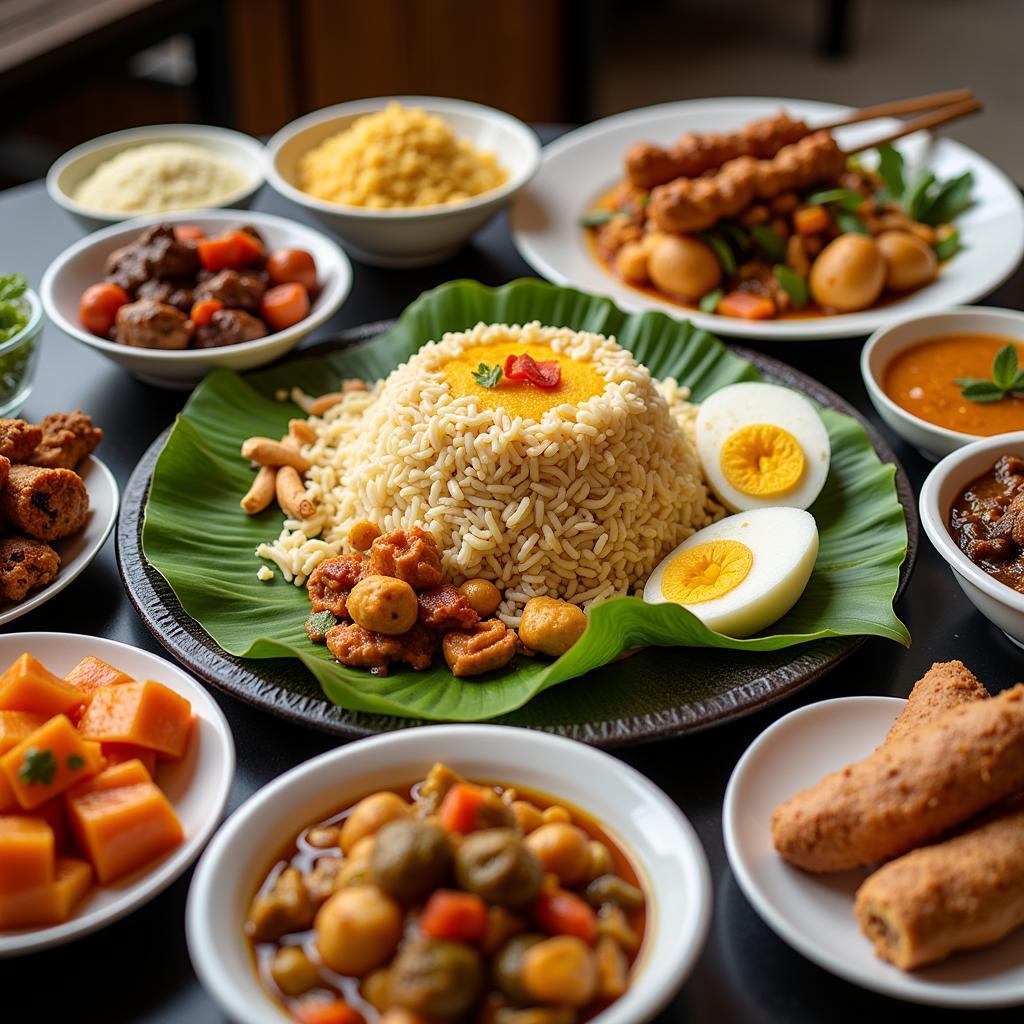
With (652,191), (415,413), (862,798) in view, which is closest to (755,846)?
(862,798)

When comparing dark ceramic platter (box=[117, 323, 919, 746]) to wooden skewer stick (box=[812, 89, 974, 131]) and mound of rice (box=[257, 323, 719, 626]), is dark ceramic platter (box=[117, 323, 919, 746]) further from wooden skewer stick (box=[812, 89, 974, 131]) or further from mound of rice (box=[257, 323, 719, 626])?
wooden skewer stick (box=[812, 89, 974, 131])

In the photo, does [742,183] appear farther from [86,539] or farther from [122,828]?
[122,828]

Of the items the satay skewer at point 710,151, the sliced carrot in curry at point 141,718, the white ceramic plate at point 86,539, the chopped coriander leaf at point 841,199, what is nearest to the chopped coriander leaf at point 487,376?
the white ceramic plate at point 86,539

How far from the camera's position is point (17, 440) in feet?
9.93

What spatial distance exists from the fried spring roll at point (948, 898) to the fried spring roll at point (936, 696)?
0.34m

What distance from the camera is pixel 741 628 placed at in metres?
2.76

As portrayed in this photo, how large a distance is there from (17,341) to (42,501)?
2.27 feet

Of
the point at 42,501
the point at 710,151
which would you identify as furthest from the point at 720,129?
the point at 42,501

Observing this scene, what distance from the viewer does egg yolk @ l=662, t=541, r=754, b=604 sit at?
9.31ft

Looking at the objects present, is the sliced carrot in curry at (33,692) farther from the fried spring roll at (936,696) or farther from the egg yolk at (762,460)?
the egg yolk at (762,460)

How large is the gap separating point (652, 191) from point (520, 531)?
213 centimetres

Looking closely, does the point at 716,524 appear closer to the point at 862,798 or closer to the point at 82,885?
the point at 862,798

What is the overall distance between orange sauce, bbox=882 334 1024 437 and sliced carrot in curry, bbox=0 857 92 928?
2.58 metres

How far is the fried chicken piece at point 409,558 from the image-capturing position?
285 centimetres
